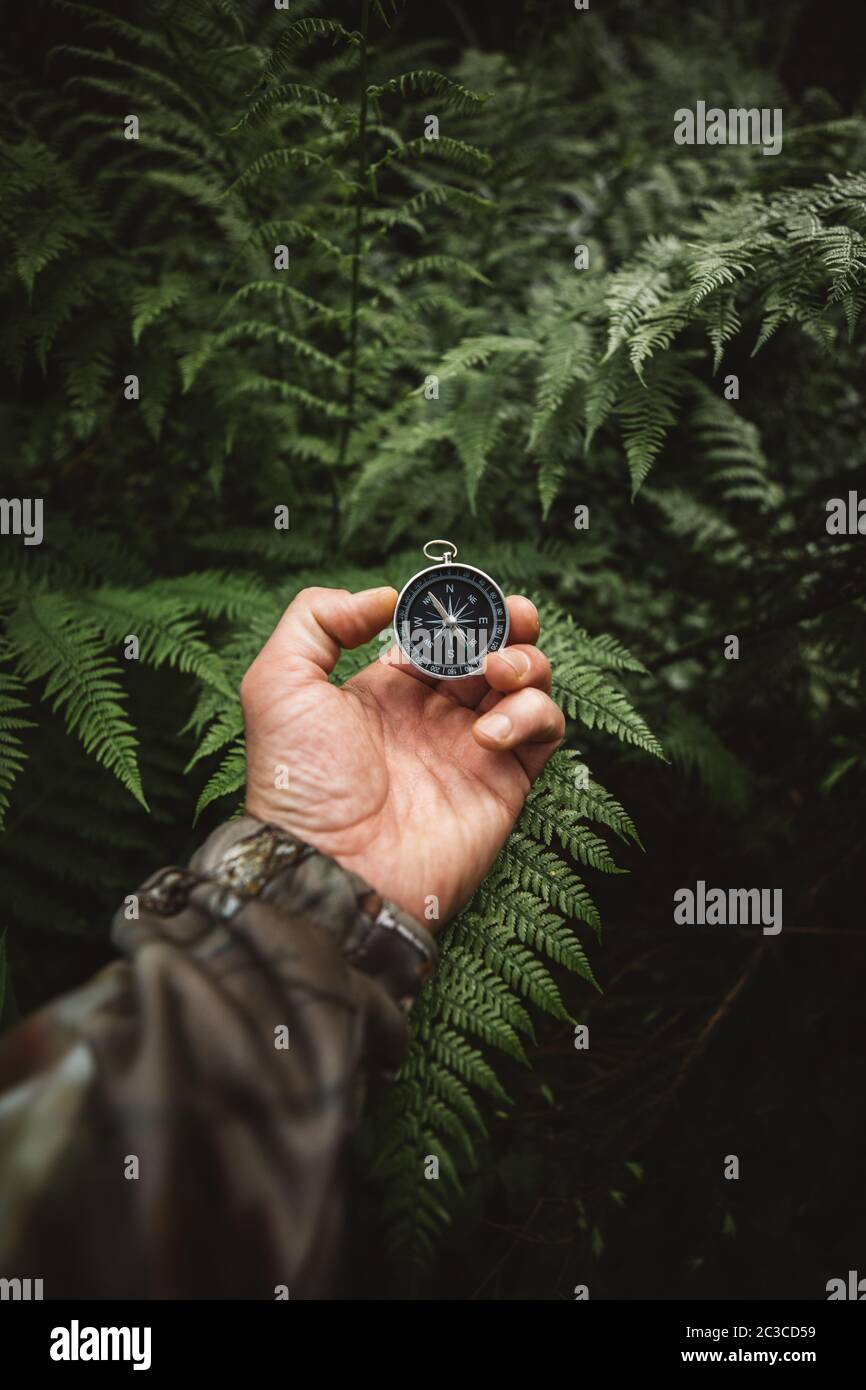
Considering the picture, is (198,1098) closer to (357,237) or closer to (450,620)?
(450,620)

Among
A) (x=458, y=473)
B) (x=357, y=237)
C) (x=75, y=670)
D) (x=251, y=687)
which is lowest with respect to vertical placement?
(x=251, y=687)

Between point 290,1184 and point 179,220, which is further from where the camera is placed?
point 179,220

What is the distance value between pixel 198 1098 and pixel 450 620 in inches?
53.0

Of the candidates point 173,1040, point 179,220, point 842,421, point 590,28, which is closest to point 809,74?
point 590,28

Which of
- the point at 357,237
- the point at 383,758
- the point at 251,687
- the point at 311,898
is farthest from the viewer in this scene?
the point at 357,237

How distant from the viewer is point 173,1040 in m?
1.36

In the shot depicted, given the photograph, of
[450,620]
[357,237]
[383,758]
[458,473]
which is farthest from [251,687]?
[357,237]

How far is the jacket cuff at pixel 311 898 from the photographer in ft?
5.45

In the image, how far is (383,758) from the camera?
84.0 inches

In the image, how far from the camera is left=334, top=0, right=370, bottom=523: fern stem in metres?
2.37
